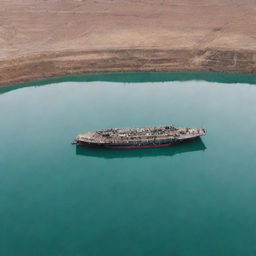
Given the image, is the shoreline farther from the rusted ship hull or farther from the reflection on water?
the reflection on water

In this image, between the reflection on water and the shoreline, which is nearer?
the reflection on water

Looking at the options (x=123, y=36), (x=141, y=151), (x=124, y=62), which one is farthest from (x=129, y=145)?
(x=123, y=36)

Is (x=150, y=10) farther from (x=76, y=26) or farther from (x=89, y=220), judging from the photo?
(x=89, y=220)

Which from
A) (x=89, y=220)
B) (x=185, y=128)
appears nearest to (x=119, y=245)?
(x=89, y=220)

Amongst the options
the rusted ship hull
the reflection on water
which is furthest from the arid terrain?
the reflection on water

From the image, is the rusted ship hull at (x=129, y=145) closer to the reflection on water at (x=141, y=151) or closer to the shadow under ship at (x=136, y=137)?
the shadow under ship at (x=136, y=137)
